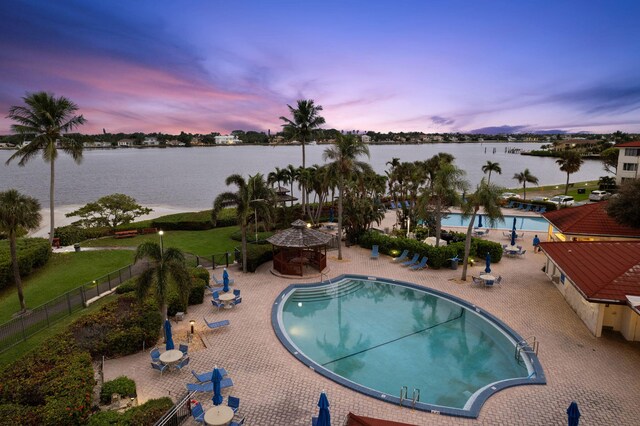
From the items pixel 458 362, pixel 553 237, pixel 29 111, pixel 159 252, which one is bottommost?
pixel 458 362

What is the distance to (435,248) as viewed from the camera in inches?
973

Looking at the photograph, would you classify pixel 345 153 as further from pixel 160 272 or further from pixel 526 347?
pixel 526 347

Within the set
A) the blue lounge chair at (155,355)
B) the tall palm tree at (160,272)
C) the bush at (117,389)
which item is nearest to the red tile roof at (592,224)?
the tall palm tree at (160,272)

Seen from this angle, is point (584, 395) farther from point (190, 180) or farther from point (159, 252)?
point (190, 180)

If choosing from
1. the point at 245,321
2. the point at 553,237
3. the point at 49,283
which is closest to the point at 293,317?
the point at 245,321

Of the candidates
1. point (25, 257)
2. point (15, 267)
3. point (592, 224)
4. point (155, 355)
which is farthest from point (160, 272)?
point (592, 224)

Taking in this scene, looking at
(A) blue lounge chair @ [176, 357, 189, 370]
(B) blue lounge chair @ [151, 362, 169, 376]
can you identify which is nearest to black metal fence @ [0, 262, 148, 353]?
(B) blue lounge chair @ [151, 362, 169, 376]

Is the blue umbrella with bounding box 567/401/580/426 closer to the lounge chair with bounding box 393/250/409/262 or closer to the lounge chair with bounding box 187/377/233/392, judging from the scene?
the lounge chair with bounding box 187/377/233/392

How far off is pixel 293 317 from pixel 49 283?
15.3 m

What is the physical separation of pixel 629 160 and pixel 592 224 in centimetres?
3680

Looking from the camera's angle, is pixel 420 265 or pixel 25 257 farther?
pixel 420 265

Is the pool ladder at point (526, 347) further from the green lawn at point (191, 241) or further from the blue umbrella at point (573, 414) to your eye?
the green lawn at point (191, 241)

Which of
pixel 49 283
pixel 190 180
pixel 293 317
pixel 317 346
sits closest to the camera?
pixel 317 346

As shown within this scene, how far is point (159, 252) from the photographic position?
14.4 m
